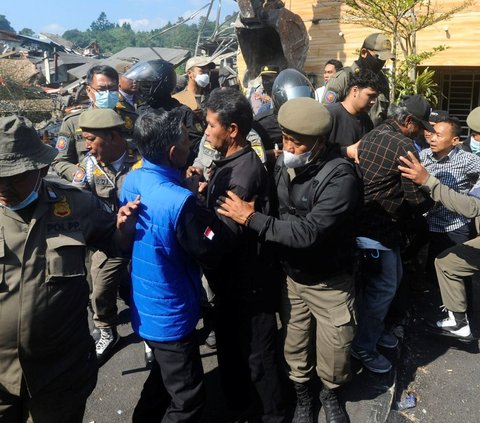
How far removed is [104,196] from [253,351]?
1.66m

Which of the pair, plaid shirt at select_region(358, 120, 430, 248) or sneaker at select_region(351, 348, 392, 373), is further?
sneaker at select_region(351, 348, 392, 373)

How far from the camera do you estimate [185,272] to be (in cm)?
247

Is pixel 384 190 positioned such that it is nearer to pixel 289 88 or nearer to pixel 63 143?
pixel 289 88

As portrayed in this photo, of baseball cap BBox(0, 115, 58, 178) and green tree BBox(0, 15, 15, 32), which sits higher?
baseball cap BBox(0, 115, 58, 178)

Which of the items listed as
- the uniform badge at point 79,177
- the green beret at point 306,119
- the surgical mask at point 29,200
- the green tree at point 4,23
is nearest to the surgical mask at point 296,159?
the green beret at point 306,119

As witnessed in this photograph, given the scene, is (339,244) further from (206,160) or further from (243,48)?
(243,48)

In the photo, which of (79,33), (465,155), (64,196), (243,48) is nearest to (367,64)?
(465,155)

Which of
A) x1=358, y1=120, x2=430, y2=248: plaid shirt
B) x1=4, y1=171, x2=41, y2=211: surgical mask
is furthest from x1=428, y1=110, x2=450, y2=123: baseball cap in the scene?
x1=4, y1=171, x2=41, y2=211: surgical mask

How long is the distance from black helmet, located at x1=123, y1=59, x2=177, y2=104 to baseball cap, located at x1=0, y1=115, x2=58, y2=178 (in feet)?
6.74

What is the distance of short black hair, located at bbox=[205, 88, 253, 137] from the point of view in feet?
8.65

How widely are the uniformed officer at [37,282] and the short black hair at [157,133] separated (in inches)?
15.6

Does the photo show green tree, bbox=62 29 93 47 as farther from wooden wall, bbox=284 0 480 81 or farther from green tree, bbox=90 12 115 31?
wooden wall, bbox=284 0 480 81

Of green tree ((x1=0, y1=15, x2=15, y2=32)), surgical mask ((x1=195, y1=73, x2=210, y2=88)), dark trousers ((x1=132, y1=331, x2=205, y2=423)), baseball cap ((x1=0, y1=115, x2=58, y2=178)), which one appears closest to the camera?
baseball cap ((x1=0, y1=115, x2=58, y2=178))

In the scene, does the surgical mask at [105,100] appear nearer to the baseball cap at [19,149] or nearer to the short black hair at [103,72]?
the short black hair at [103,72]
